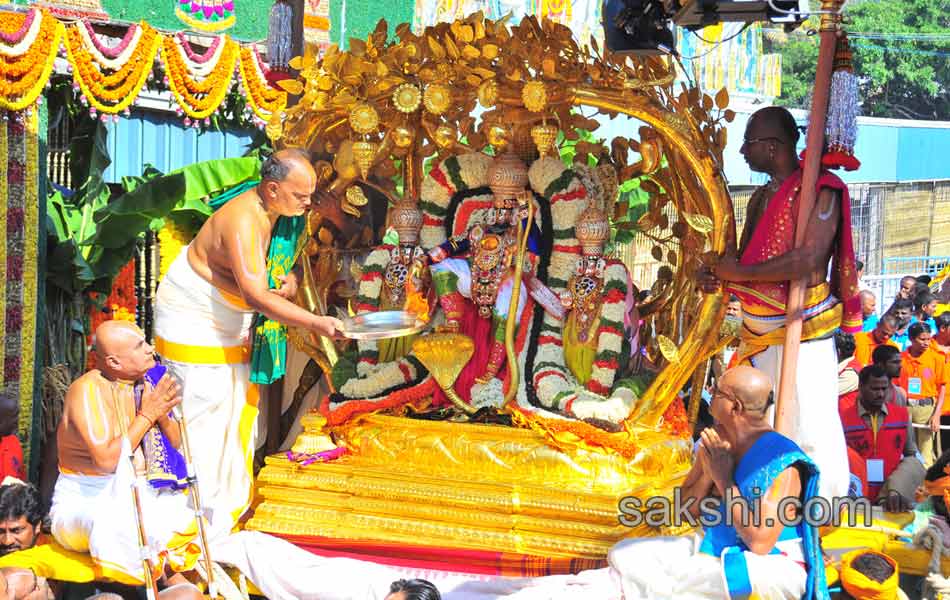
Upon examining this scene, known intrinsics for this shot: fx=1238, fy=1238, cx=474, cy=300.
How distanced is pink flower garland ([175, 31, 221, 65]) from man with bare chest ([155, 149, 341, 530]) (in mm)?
3864

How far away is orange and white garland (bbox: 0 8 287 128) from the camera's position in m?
7.41

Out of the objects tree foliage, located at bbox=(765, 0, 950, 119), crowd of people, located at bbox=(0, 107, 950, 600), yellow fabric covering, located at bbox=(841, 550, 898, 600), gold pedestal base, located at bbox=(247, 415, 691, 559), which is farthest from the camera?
tree foliage, located at bbox=(765, 0, 950, 119)

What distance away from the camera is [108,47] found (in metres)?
8.62

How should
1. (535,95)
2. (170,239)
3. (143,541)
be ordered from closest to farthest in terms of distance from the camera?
(143,541) < (535,95) < (170,239)

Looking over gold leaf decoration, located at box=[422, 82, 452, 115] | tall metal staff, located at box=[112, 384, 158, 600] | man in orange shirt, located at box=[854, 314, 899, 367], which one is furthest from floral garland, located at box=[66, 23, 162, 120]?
man in orange shirt, located at box=[854, 314, 899, 367]

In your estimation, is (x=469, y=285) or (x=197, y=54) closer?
(x=469, y=285)

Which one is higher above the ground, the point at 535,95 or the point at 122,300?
the point at 535,95

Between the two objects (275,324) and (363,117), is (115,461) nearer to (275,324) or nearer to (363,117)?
(275,324)

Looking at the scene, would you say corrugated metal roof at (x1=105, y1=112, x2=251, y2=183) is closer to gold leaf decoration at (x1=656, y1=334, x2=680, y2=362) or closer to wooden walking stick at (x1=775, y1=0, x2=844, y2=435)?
gold leaf decoration at (x1=656, y1=334, x2=680, y2=362)

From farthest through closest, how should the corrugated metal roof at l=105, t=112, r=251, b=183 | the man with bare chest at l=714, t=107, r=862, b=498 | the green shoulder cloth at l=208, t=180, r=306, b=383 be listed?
1. the corrugated metal roof at l=105, t=112, r=251, b=183
2. the green shoulder cloth at l=208, t=180, r=306, b=383
3. the man with bare chest at l=714, t=107, r=862, b=498

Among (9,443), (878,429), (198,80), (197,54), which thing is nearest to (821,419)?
(878,429)

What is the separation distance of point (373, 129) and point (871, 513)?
123 inches

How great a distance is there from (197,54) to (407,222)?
4.11m

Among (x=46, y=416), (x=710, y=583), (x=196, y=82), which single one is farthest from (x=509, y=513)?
(x=196, y=82)
